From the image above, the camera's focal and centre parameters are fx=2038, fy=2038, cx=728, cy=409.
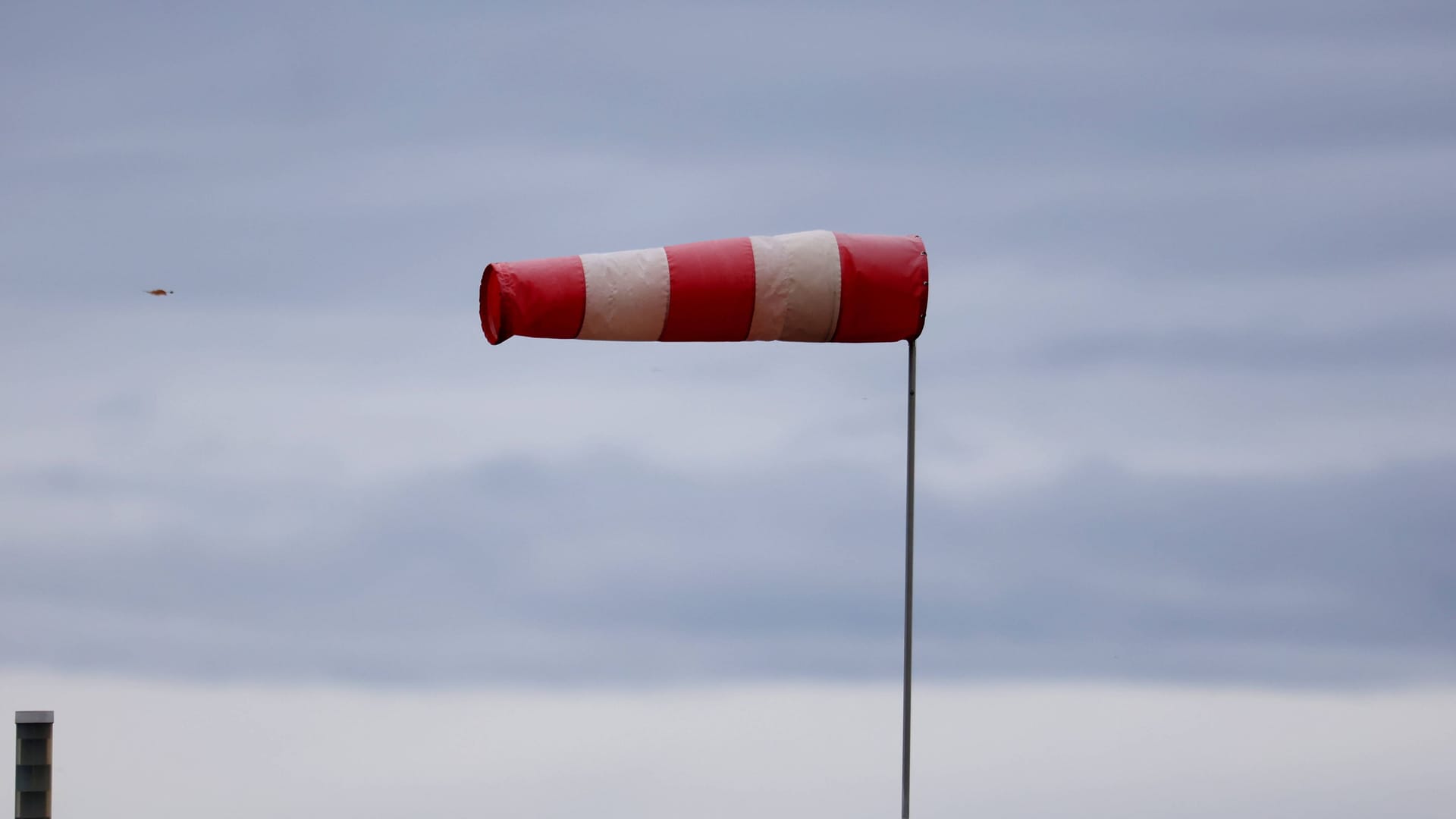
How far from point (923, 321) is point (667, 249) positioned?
261 cm

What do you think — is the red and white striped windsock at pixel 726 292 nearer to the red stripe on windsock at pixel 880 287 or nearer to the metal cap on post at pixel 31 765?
the red stripe on windsock at pixel 880 287

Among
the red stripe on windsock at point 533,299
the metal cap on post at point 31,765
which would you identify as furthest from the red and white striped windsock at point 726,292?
the metal cap on post at point 31,765

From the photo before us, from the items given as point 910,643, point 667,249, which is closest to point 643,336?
point 667,249

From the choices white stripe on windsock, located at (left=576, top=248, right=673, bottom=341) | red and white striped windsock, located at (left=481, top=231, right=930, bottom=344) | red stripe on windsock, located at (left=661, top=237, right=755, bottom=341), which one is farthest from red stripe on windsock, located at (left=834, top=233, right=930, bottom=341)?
white stripe on windsock, located at (left=576, top=248, right=673, bottom=341)

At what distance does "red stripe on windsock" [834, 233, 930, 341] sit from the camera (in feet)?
63.9

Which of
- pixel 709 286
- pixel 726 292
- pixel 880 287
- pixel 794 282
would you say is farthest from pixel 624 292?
pixel 880 287

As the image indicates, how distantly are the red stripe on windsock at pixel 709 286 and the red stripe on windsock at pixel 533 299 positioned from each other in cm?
88

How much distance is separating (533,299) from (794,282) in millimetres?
2482

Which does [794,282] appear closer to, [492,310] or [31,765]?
[492,310]

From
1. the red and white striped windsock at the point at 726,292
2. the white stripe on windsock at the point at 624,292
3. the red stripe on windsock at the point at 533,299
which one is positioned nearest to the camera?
the red stripe on windsock at the point at 533,299

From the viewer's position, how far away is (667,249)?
19281 millimetres

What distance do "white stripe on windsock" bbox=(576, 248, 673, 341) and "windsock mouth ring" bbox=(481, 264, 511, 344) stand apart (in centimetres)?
75

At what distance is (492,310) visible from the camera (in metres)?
18.8

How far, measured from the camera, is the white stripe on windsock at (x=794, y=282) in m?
19.3
